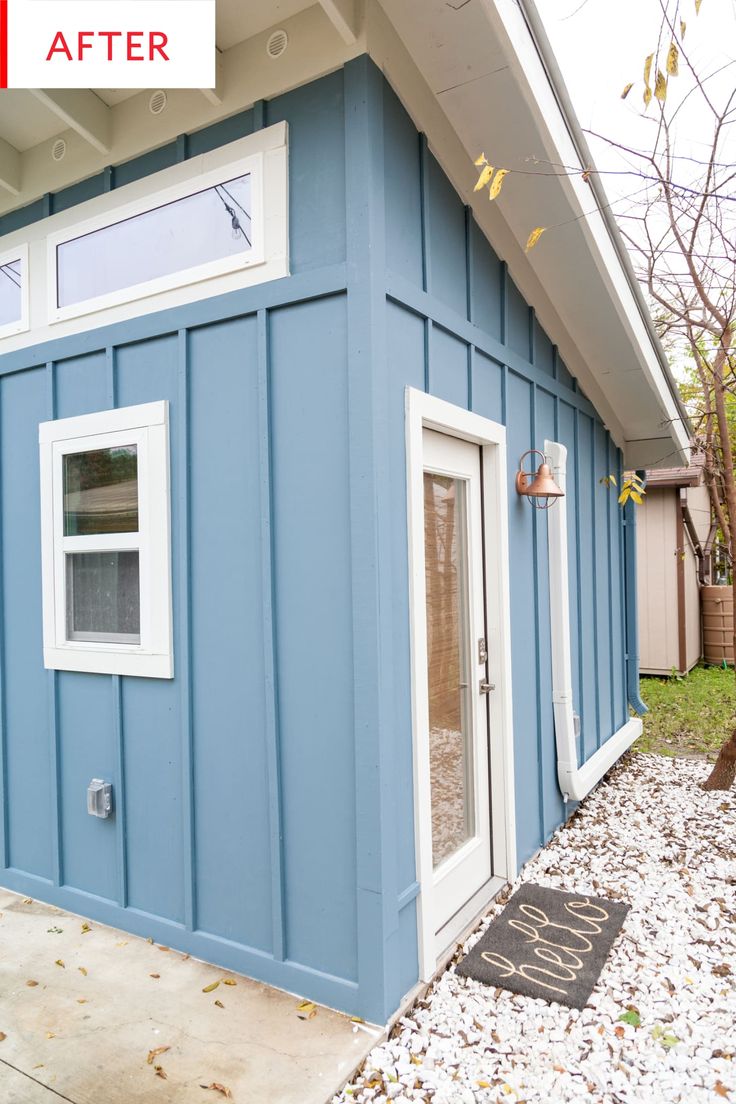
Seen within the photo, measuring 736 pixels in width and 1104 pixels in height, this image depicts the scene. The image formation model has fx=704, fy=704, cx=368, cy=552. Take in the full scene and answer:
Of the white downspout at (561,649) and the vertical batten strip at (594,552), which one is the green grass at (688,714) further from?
the white downspout at (561,649)

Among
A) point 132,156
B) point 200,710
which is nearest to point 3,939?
point 200,710

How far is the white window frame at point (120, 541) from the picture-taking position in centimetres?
293

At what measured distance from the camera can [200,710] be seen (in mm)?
2854

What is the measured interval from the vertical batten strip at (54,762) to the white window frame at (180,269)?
0.38 m

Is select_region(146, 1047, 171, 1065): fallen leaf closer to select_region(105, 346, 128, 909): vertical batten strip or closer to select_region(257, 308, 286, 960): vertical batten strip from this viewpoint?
select_region(257, 308, 286, 960): vertical batten strip

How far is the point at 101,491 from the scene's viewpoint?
3.15m

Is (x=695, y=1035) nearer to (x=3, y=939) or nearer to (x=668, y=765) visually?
(x=3, y=939)

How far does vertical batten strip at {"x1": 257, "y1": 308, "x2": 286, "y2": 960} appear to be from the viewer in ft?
8.54

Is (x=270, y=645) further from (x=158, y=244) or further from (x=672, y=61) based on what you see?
(x=672, y=61)

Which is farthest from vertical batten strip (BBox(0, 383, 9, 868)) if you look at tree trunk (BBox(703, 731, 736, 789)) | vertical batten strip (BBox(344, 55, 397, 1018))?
tree trunk (BBox(703, 731, 736, 789))

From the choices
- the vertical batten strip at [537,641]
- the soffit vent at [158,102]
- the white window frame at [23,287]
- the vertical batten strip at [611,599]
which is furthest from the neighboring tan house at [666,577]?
the white window frame at [23,287]

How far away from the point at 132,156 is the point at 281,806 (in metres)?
2.80

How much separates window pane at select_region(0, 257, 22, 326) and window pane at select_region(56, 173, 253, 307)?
→ 1.12ft

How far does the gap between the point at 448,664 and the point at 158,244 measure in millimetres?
2204
